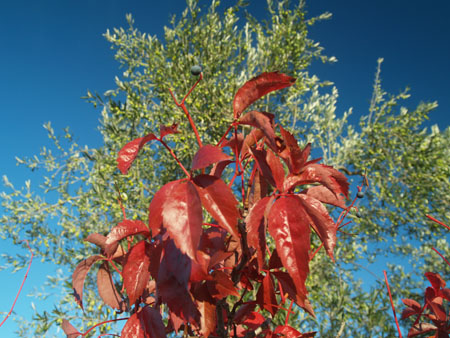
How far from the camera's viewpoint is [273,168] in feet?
2.52

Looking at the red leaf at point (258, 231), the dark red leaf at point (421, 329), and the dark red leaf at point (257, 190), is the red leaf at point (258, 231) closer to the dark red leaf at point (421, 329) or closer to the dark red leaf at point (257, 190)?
the dark red leaf at point (257, 190)

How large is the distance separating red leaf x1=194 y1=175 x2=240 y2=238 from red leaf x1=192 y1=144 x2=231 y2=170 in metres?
0.05

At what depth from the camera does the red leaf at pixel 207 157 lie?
62cm

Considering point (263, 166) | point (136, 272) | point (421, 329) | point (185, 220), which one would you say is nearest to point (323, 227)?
point (263, 166)

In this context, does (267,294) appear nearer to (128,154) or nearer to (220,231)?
(220,231)

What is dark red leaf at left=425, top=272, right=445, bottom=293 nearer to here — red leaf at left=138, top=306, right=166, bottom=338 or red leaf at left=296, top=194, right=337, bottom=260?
red leaf at left=296, top=194, right=337, bottom=260

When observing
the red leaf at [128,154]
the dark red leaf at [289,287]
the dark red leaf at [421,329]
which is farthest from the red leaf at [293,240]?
the dark red leaf at [421,329]

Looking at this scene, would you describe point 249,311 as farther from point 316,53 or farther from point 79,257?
point 316,53

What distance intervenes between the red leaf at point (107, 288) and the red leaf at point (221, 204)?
1.84 feet

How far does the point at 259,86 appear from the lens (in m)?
0.77

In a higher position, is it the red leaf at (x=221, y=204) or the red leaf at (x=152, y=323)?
the red leaf at (x=221, y=204)

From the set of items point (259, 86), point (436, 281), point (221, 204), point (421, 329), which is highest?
point (259, 86)

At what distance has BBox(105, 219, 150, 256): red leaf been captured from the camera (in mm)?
833

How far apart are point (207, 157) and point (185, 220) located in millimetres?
137
